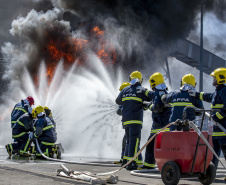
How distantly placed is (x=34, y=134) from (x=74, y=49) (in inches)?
551

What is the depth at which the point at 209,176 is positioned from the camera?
4.89m

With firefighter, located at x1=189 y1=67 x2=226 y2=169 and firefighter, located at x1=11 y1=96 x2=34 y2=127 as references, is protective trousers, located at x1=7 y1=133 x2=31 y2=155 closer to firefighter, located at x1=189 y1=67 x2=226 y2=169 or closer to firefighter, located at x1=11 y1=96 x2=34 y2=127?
firefighter, located at x1=11 y1=96 x2=34 y2=127

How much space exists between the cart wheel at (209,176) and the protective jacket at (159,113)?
1.85 meters

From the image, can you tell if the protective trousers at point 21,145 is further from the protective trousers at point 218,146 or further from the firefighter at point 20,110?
the protective trousers at point 218,146

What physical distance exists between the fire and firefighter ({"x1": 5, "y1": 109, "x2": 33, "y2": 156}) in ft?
42.1

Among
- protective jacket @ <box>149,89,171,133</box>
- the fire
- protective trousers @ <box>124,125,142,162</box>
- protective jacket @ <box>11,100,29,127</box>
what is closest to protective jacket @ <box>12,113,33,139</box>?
protective jacket @ <box>11,100,29,127</box>

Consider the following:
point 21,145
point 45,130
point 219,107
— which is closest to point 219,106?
point 219,107

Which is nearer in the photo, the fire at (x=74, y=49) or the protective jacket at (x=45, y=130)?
the protective jacket at (x=45, y=130)

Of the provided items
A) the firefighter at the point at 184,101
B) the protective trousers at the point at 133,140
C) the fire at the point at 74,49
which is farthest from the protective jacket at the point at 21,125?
the fire at the point at 74,49

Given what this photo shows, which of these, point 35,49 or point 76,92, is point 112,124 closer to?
point 76,92

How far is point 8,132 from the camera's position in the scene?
792 inches

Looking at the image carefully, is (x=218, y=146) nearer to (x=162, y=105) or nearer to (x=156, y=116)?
(x=162, y=105)

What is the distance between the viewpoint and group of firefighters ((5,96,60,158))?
9.74m

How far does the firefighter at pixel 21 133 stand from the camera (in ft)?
33.0
